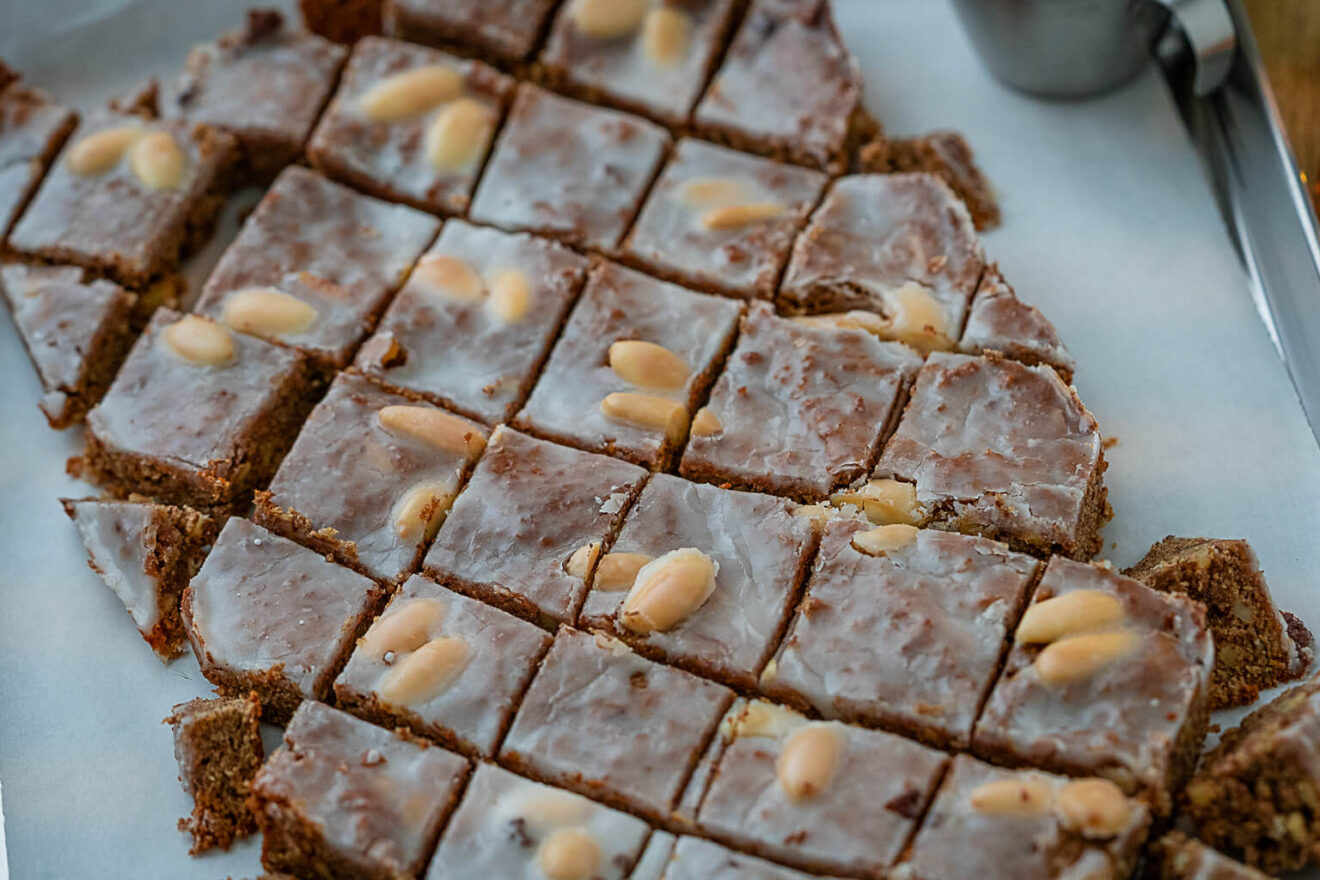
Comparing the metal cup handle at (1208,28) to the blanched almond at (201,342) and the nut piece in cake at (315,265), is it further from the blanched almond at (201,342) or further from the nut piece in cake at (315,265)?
the blanched almond at (201,342)

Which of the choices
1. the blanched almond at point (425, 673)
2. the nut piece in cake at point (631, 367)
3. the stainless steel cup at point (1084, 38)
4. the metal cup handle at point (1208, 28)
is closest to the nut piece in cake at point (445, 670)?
the blanched almond at point (425, 673)

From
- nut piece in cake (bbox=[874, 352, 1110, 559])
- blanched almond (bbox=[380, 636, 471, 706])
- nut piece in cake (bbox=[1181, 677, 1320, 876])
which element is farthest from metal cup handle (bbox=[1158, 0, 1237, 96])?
blanched almond (bbox=[380, 636, 471, 706])

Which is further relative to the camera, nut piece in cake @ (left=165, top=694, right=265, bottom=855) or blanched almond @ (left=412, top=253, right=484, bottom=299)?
blanched almond @ (left=412, top=253, right=484, bottom=299)

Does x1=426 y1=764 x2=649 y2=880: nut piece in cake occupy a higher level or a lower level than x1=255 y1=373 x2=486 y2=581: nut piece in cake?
lower

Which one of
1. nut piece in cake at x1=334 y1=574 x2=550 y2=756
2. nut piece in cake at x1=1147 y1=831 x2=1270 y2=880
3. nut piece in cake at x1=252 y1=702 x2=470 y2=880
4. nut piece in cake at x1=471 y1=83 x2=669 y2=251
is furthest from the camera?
nut piece in cake at x1=471 y1=83 x2=669 y2=251

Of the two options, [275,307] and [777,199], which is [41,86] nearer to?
[275,307]

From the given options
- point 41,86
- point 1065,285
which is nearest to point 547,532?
point 1065,285

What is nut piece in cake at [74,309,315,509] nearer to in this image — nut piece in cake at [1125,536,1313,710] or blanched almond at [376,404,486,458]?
blanched almond at [376,404,486,458]
